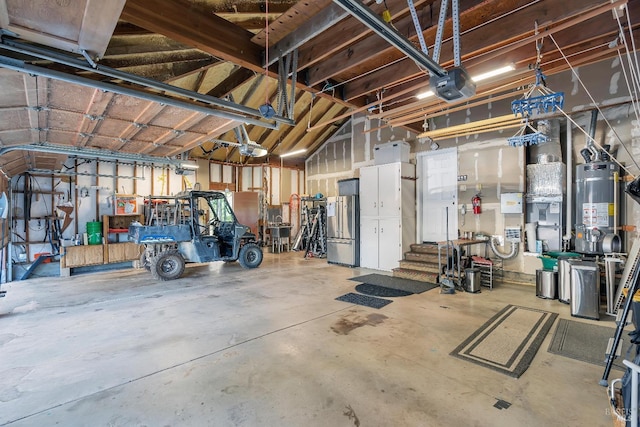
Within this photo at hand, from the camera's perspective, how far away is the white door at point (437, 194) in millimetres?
6766

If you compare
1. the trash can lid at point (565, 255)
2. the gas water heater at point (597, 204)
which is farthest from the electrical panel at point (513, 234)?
the gas water heater at point (597, 204)

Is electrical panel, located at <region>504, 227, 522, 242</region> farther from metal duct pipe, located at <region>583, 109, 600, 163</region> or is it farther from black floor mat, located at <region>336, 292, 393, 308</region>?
black floor mat, located at <region>336, 292, 393, 308</region>

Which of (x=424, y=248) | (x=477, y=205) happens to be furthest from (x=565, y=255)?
(x=424, y=248)

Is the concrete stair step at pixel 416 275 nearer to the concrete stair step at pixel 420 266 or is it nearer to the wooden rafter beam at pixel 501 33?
the concrete stair step at pixel 420 266

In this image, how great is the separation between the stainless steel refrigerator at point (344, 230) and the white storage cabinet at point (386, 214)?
0.19 m

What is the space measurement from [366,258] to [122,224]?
6645 millimetres

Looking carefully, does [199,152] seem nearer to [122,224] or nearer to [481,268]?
[122,224]

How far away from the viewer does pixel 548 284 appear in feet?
15.5

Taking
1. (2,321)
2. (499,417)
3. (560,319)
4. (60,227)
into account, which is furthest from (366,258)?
(60,227)

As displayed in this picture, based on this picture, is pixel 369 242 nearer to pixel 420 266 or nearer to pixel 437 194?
pixel 420 266

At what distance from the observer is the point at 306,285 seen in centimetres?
568

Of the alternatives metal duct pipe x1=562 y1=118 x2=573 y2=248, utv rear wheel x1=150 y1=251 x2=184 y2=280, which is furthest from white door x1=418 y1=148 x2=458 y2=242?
utv rear wheel x1=150 y1=251 x2=184 y2=280

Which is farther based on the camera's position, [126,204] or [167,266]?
[126,204]

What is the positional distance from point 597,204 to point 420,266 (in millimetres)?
3031
